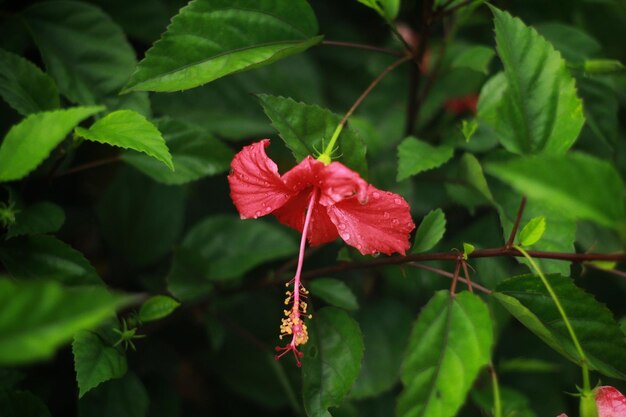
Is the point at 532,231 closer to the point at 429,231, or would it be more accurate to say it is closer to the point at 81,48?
the point at 429,231

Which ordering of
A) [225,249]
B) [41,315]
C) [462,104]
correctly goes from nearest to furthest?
[41,315] < [225,249] < [462,104]

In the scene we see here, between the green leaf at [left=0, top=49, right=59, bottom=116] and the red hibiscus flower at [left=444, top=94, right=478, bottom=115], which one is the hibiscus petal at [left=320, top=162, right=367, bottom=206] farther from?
the red hibiscus flower at [left=444, top=94, right=478, bottom=115]

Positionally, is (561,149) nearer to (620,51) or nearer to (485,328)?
(485,328)

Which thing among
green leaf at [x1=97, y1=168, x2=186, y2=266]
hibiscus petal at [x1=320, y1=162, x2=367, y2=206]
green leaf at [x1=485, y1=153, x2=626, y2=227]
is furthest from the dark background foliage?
green leaf at [x1=485, y1=153, x2=626, y2=227]

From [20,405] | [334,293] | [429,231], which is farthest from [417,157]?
[20,405]

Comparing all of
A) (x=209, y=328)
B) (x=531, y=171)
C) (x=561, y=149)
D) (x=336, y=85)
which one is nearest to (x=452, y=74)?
(x=336, y=85)

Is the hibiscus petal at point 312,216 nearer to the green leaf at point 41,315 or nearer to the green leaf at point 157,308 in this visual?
the green leaf at point 157,308
